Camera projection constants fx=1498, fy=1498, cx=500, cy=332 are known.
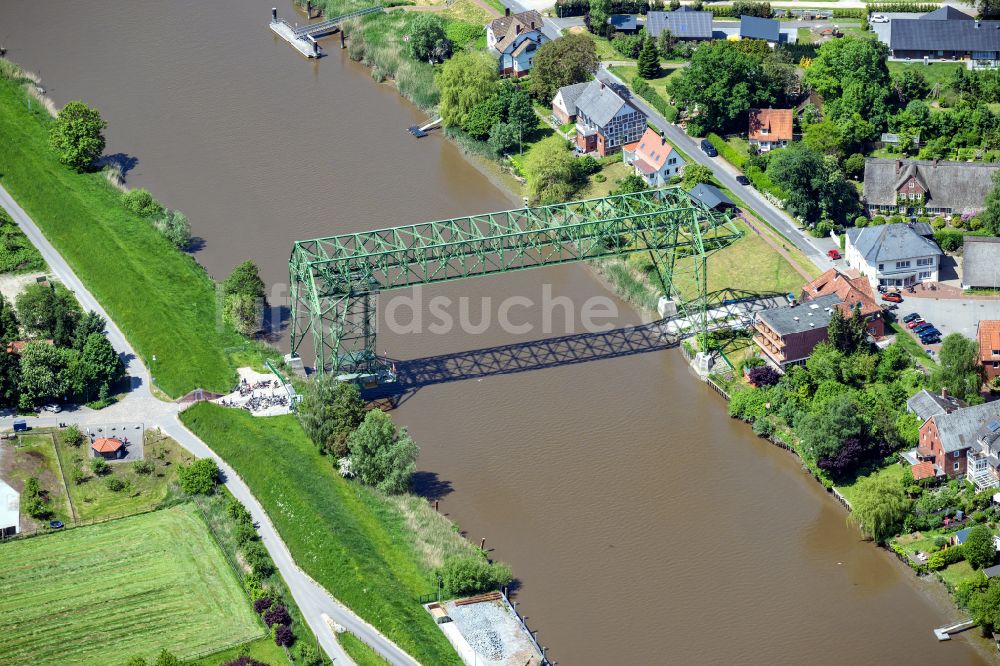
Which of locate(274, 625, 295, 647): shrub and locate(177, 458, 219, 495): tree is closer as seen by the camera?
locate(274, 625, 295, 647): shrub

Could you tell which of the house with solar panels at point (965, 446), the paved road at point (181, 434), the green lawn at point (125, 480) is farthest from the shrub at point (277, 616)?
the house with solar panels at point (965, 446)

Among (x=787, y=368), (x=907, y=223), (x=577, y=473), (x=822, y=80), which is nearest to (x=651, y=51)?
(x=822, y=80)

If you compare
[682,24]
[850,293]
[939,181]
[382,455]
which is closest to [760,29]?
[682,24]

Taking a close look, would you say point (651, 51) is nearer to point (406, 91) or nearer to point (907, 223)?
point (406, 91)

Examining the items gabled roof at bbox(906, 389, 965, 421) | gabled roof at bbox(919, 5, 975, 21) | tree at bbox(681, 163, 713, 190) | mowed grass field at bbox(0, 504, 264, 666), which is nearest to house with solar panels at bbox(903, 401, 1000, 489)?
gabled roof at bbox(906, 389, 965, 421)

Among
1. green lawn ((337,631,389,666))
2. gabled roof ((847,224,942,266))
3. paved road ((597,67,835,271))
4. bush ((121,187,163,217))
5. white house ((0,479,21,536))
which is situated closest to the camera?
Answer: green lawn ((337,631,389,666))

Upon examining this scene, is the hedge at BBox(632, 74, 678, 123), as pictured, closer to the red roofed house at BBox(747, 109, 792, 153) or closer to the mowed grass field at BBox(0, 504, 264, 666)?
the red roofed house at BBox(747, 109, 792, 153)
